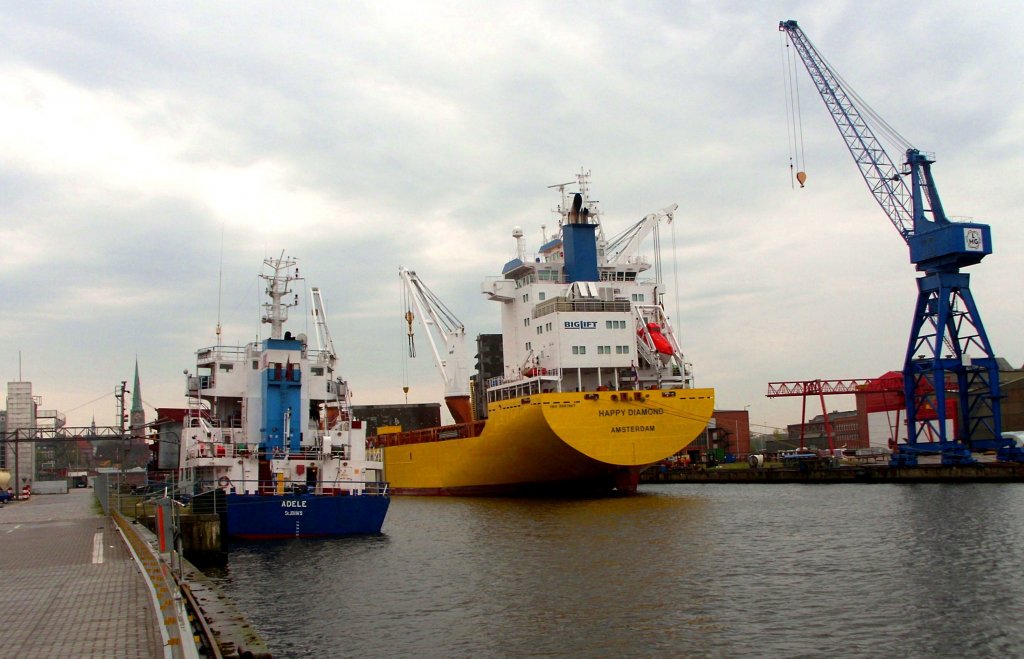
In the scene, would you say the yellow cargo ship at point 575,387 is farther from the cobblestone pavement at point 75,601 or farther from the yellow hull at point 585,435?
the cobblestone pavement at point 75,601

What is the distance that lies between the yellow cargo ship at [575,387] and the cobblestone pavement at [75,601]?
20.2m

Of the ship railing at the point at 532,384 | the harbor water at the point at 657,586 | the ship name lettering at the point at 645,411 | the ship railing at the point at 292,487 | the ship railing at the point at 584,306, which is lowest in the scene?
the harbor water at the point at 657,586

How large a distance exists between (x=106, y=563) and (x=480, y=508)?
21465 millimetres

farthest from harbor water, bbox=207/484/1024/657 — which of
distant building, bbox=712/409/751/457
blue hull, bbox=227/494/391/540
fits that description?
distant building, bbox=712/409/751/457

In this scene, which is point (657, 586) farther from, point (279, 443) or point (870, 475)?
point (870, 475)

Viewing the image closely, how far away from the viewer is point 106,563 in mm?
17500

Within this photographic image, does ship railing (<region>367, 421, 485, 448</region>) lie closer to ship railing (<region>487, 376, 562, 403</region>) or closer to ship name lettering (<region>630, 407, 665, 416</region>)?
ship railing (<region>487, 376, 562, 403</region>)

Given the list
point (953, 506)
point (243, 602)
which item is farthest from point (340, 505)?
point (953, 506)

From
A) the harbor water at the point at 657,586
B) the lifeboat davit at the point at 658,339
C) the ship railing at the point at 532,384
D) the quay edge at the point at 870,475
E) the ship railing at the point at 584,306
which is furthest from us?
the quay edge at the point at 870,475

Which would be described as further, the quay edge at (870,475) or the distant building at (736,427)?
the distant building at (736,427)

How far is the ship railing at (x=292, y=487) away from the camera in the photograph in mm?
25859

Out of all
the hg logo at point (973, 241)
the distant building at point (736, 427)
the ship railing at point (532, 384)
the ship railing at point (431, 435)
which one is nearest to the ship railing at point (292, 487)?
the ship railing at point (532, 384)

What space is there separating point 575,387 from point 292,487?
1792 centimetres

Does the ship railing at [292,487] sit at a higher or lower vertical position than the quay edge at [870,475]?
higher
